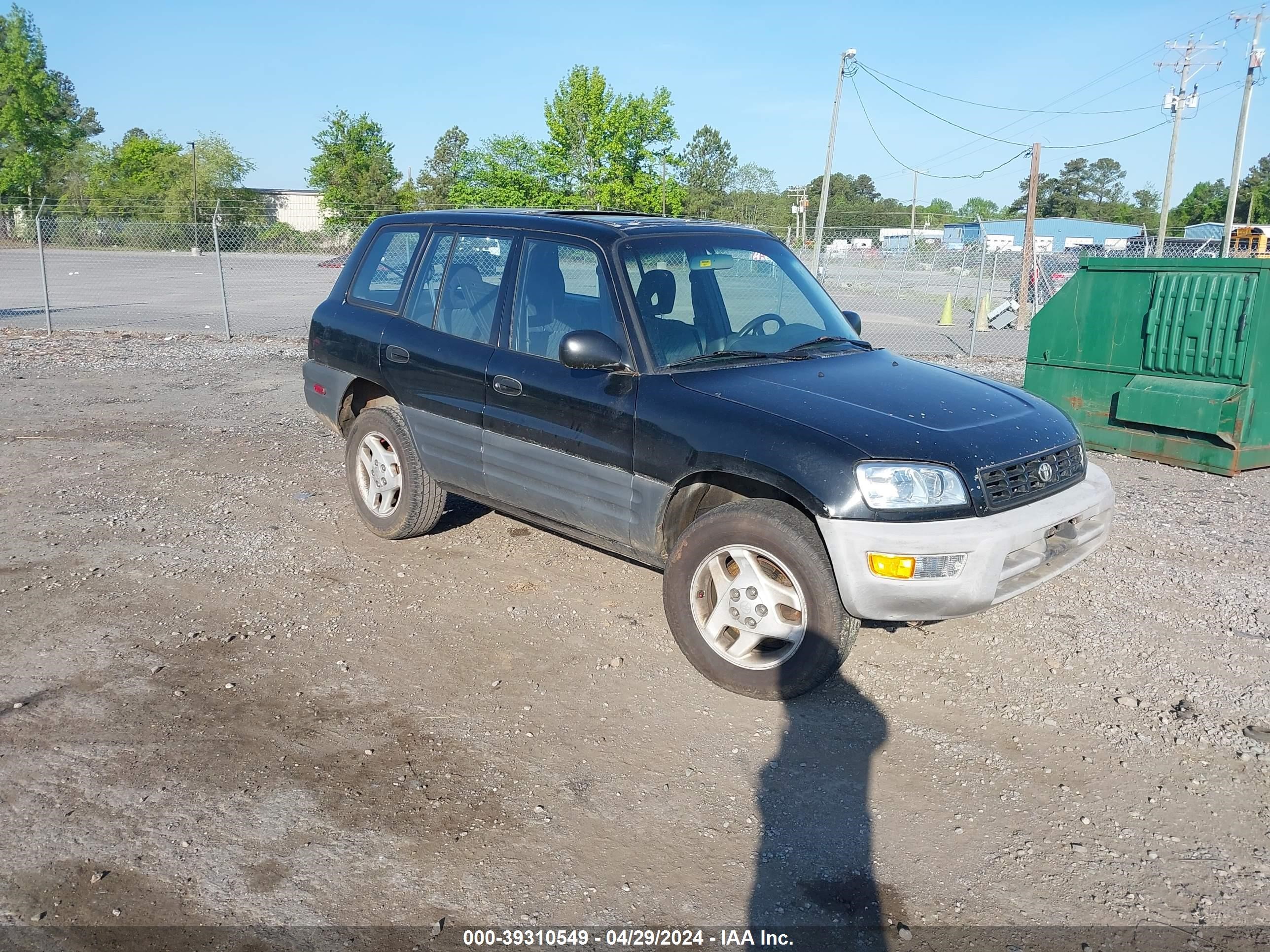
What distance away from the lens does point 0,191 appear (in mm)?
67500

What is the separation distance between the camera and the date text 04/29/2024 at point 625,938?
2752 mm

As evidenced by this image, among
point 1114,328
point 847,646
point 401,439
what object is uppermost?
point 1114,328

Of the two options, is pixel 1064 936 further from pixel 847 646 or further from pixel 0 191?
pixel 0 191

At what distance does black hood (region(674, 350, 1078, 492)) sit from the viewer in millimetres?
3871

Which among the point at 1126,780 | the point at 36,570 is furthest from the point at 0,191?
the point at 1126,780

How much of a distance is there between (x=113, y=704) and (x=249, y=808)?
3.50 feet

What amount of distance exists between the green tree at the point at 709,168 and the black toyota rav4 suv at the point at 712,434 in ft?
208

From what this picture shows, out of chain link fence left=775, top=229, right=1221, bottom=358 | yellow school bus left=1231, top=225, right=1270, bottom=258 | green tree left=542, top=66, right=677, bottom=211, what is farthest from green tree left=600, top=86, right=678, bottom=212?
yellow school bus left=1231, top=225, right=1270, bottom=258

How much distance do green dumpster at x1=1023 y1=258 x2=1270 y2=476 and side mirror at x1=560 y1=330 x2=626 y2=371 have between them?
228 inches

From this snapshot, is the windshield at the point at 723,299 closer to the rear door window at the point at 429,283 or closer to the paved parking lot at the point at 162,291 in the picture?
the rear door window at the point at 429,283

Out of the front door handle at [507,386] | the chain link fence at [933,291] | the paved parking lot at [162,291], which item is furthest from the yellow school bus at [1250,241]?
the front door handle at [507,386]

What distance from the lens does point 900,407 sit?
4.16 metres

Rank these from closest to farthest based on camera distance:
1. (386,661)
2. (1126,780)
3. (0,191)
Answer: (1126,780), (386,661), (0,191)

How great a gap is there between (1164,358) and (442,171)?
64498 millimetres
